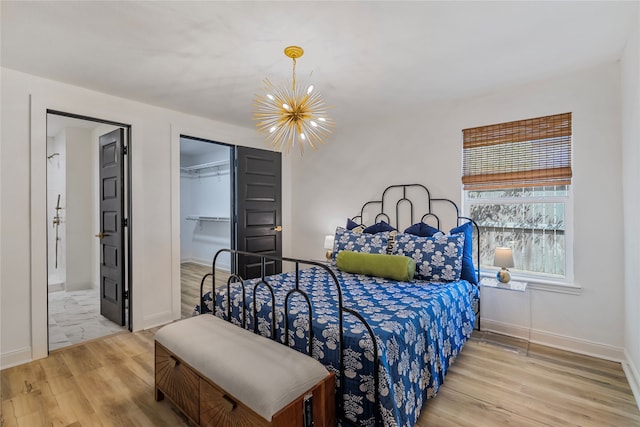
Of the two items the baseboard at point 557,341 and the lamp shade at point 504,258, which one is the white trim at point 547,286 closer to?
the lamp shade at point 504,258

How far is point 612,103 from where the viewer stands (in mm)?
2527

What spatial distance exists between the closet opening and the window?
14.1 ft

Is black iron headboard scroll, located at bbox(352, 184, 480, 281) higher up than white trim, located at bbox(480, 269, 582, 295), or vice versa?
black iron headboard scroll, located at bbox(352, 184, 480, 281)

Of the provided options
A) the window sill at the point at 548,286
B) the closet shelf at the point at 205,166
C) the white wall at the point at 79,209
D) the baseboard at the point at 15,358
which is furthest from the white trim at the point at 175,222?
the window sill at the point at 548,286

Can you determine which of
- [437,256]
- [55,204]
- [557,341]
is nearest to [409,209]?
[437,256]

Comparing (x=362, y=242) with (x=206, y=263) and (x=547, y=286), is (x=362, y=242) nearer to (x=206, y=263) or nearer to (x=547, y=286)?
(x=547, y=286)

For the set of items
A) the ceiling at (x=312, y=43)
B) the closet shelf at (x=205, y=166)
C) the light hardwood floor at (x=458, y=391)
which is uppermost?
the ceiling at (x=312, y=43)

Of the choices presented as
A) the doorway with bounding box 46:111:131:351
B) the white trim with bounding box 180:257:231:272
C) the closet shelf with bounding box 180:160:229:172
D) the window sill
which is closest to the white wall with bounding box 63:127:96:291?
the doorway with bounding box 46:111:131:351

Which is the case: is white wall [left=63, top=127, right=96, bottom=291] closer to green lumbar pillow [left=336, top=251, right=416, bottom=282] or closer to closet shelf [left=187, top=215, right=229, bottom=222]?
closet shelf [left=187, top=215, right=229, bottom=222]

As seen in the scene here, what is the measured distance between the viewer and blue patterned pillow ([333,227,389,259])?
3.09m

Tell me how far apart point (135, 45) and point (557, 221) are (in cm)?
381

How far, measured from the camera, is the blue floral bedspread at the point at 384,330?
155 centimetres

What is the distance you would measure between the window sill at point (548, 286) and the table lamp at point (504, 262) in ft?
0.74

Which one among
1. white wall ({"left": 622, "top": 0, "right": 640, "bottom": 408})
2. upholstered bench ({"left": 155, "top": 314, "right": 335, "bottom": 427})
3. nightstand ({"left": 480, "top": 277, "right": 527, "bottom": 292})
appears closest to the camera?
upholstered bench ({"left": 155, "top": 314, "right": 335, "bottom": 427})
